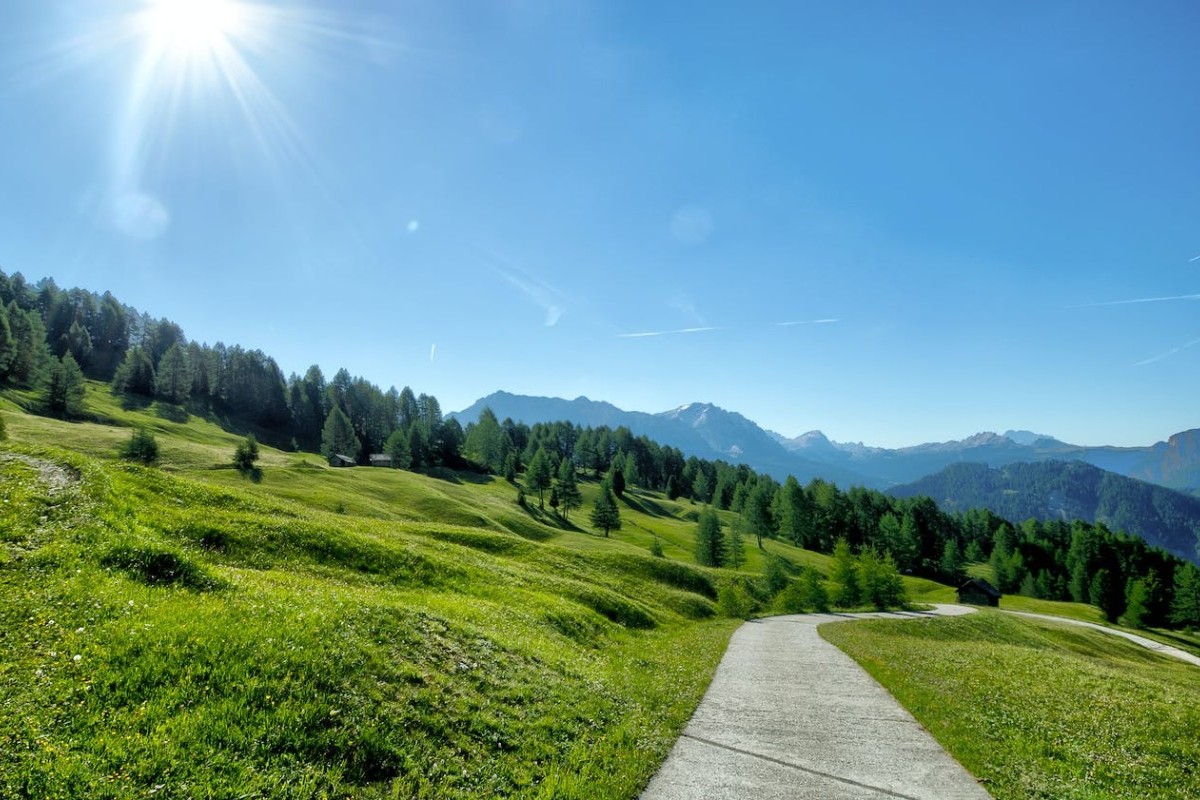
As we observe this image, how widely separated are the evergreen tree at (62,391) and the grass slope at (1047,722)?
467 ft

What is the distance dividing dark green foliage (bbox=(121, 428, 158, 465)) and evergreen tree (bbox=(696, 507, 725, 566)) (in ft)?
278

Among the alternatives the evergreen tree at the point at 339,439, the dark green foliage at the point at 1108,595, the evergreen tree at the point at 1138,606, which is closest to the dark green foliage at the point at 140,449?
the evergreen tree at the point at 339,439

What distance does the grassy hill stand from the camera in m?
8.66

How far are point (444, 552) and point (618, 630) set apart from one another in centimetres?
1384

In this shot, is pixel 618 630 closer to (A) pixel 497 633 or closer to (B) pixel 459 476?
(A) pixel 497 633

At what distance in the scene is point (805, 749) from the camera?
1367 centimetres

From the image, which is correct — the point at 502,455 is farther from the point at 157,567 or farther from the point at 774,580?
the point at 157,567

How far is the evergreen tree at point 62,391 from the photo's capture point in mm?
102125

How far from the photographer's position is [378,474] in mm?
90250

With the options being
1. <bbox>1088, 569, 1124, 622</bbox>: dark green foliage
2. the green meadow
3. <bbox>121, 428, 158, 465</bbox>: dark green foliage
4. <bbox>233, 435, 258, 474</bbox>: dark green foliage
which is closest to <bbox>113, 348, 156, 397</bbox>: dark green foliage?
<bbox>121, 428, 158, 465</bbox>: dark green foliage

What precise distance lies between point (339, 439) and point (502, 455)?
4620 centimetres

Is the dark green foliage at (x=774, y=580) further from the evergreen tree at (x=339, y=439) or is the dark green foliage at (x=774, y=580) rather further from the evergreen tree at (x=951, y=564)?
the evergreen tree at (x=339, y=439)

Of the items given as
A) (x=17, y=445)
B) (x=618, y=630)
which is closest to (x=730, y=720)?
(x=618, y=630)

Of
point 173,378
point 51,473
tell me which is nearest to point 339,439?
point 173,378
